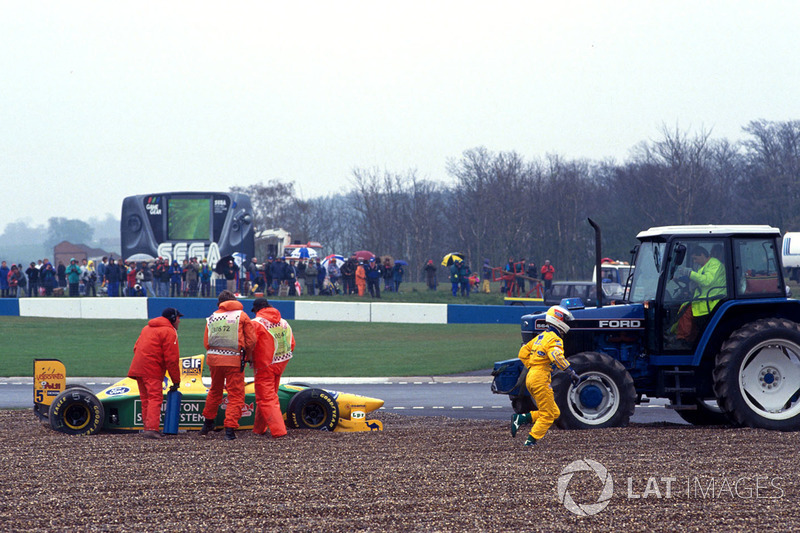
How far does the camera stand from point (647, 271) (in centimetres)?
1048

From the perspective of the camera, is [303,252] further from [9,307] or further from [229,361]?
[229,361]

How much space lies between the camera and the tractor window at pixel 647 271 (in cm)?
1023

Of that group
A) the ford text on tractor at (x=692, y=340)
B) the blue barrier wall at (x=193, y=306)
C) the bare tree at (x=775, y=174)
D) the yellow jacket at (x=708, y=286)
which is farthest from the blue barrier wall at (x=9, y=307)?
the bare tree at (x=775, y=174)

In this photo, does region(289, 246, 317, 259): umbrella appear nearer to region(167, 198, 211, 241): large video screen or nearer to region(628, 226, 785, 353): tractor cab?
region(167, 198, 211, 241): large video screen

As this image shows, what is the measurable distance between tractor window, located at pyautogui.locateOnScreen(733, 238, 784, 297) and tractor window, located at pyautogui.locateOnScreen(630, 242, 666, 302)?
83cm

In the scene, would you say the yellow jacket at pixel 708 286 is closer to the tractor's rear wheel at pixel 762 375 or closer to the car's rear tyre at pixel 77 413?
the tractor's rear wheel at pixel 762 375

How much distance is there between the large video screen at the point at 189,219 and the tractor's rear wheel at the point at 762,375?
28.1 meters

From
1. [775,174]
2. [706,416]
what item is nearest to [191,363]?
[706,416]

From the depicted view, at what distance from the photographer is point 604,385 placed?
32.4ft

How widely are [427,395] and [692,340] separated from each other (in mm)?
5677

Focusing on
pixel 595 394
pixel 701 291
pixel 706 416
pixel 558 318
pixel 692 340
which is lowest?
pixel 706 416

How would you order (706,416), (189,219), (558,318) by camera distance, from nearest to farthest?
(558,318), (706,416), (189,219)

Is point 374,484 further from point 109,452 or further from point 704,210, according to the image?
point 704,210

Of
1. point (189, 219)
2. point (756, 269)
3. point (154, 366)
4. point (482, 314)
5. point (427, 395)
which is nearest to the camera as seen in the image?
point (154, 366)
